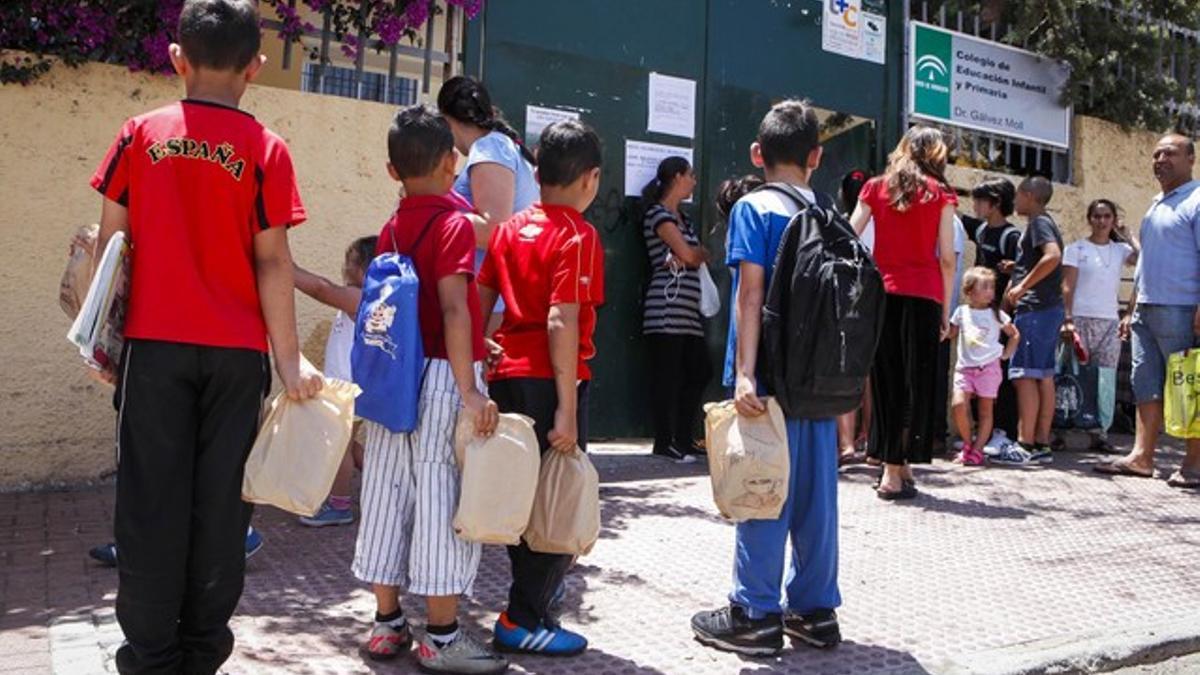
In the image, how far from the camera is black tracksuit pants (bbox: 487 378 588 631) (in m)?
3.69

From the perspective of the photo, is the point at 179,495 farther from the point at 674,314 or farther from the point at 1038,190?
the point at 1038,190

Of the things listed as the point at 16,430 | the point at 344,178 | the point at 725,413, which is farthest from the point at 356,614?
the point at 344,178

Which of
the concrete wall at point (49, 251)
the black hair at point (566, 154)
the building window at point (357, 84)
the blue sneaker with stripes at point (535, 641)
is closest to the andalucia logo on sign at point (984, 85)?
the building window at point (357, 84)

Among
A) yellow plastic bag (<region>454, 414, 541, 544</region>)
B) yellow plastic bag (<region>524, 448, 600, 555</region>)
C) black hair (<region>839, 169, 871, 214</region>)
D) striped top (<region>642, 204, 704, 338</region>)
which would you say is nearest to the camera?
yellow plastic bag (<region>454, 414, 541, 544</region>)

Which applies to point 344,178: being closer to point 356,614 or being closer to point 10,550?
point 10,550

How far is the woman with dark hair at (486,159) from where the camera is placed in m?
4.22

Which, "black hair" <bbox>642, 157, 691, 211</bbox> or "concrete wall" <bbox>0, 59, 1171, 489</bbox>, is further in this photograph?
"black hair" <bbox>642, 157, 691, 211</bbox>

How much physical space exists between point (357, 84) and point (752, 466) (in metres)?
4.25

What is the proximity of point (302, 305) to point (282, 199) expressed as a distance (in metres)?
3.68

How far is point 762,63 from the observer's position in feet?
27.8

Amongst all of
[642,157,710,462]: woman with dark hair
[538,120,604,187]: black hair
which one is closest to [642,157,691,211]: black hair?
[642,157,710,462]: woman with dark hair

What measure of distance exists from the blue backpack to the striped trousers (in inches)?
3.1

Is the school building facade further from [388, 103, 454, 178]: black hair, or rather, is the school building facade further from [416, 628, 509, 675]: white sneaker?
[416, 628, 509, 675]: white sneaker

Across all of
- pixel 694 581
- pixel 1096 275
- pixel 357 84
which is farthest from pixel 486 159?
pixel 1096 275
